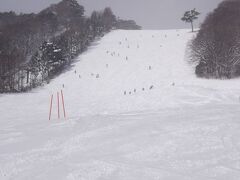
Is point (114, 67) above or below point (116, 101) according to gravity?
above

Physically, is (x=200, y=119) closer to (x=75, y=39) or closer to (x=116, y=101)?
(x=116, y=101)

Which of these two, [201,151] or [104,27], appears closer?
[201,151]

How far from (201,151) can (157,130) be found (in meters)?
2.91

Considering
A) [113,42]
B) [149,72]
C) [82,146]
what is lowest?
[82,146]

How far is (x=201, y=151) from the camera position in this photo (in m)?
8.76

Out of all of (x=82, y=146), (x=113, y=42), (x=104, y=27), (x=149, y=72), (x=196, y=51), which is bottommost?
(x=82, y=146)

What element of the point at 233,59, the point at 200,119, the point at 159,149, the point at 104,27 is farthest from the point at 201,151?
the point at 104,27

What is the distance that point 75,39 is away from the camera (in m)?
62.1

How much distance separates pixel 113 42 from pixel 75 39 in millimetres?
8431

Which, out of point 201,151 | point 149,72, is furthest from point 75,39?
point 201,151

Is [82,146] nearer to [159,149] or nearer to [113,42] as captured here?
[159,149]

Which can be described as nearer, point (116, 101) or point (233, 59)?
point (116, 101)

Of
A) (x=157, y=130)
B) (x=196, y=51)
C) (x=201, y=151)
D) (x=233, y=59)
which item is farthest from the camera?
(x=196, y=51)

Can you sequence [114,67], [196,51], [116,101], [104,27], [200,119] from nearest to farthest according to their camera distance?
1. [200,119]
2. [116,101]
3. [196,51]
4. [114,67]
5. [104,27]
